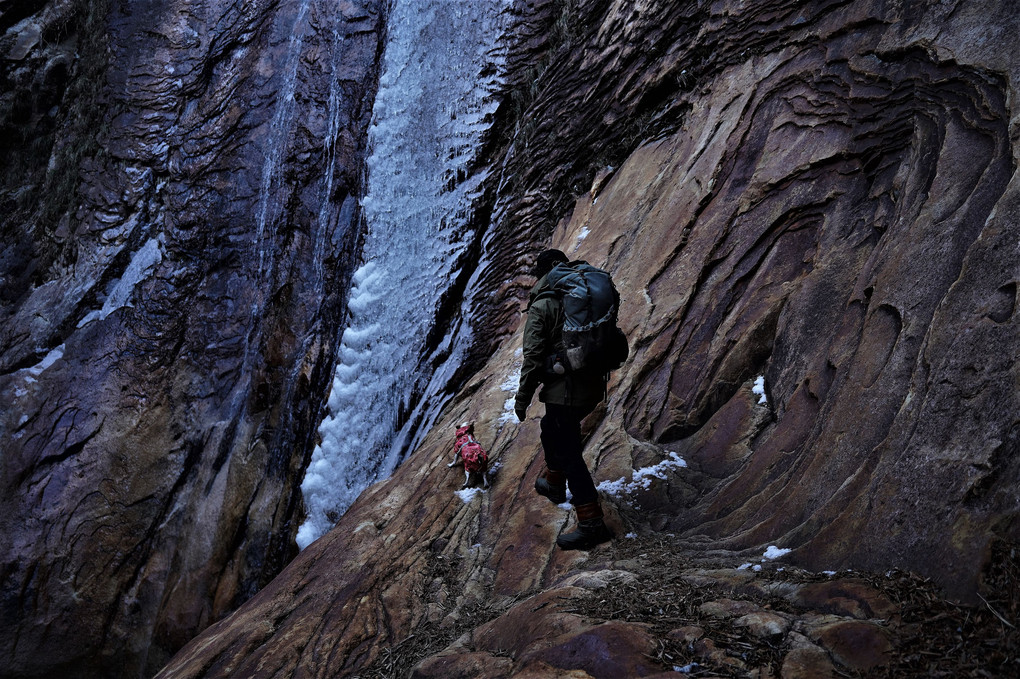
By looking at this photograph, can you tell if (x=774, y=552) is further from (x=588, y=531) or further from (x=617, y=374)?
(x=617, y=374)

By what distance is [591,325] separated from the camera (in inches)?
183

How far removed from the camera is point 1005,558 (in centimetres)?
282

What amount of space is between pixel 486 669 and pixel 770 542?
1.74 metres

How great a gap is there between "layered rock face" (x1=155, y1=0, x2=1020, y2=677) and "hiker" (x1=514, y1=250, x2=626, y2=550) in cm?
25

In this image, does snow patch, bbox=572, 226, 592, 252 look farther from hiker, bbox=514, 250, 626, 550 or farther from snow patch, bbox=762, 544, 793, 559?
snow patch, bbox=762, 544, 793, 559

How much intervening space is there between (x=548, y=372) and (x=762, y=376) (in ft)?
5.93

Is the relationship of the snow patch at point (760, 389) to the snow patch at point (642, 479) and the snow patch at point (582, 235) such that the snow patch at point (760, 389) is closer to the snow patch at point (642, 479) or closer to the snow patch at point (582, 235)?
the snow patch at point (642, 479)

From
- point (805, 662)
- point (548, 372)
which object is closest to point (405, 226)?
point (548, 372)

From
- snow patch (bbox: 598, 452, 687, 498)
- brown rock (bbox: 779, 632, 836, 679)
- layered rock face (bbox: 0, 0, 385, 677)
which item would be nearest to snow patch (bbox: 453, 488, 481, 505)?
snow patch (bbox: 598, 452, 687, 498)

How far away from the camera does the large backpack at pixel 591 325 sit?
4.66 m

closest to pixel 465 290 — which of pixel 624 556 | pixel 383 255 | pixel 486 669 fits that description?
pixel 383 255

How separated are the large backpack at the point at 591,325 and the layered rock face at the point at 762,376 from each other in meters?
1.17

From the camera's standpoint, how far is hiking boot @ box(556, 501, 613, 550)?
15.8 ft

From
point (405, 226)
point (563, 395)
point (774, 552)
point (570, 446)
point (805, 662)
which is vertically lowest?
point (805, 662)
